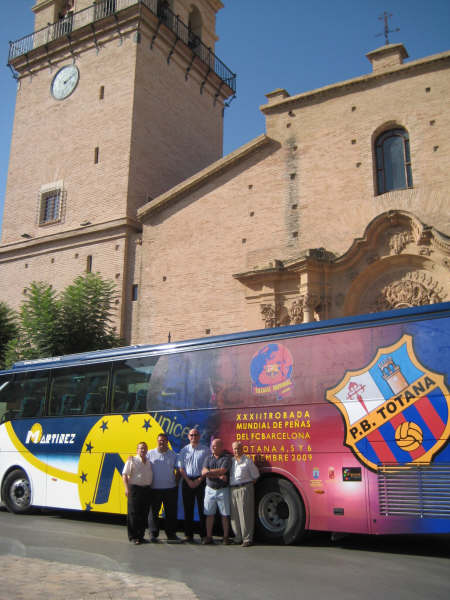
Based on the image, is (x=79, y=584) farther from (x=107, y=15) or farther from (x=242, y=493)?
(x=107, y=15)

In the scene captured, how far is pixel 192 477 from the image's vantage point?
8.88 meters

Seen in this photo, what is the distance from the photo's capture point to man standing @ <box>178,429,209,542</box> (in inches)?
347

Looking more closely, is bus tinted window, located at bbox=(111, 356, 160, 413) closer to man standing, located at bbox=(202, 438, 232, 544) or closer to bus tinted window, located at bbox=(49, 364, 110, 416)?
bus tinted window, located at bbox=(49, 364, 110, 416)

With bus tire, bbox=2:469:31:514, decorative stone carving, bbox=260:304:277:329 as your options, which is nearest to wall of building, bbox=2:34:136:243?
decorative stone carving, bbox=260:304:277:329

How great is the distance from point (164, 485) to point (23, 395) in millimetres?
4762

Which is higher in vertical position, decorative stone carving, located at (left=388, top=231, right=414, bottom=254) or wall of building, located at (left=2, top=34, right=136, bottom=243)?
wall of building, located at (left=2, top=34, right=136, bottom=243)

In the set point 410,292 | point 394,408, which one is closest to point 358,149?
point 410,292

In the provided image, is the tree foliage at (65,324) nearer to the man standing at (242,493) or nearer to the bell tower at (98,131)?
the bell tower at (98,131)

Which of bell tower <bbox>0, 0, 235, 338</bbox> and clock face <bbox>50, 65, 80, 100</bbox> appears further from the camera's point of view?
clock face <bbox>50, 65, 80, 100</bbox>

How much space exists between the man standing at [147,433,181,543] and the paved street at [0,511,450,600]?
1.59 feet

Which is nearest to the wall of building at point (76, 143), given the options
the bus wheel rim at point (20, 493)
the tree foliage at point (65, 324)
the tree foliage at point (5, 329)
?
the tree foliage at point (5, 329)

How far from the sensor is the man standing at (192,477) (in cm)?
882

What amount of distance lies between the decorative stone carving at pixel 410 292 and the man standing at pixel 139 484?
379 inches

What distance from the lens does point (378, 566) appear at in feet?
22.0
